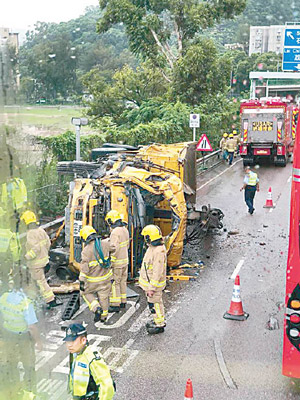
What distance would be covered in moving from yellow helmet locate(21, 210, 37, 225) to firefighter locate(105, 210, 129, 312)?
215 inches

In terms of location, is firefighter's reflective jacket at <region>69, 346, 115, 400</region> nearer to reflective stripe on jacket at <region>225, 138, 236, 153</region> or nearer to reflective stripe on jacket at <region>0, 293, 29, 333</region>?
reflective stripe on jacket at <region>0, 293, 29, 333</region>

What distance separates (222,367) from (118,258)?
2572 millimetres

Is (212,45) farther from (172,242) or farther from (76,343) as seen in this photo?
(76,343)

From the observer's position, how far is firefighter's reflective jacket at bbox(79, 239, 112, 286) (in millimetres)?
7848

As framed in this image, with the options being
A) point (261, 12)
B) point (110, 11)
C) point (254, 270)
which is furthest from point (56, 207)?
point (261, 12)

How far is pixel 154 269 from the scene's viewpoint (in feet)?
25.5

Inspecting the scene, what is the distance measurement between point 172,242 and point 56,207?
4.07 meters

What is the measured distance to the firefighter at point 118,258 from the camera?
8664 millimetres

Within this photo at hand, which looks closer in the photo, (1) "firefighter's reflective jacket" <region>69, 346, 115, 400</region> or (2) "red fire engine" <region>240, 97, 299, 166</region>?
(1) "firefighter's reflective jacket" <region>69, 346, 115, 400</region>

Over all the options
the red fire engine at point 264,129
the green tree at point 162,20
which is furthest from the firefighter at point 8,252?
the green tree at point 162,20

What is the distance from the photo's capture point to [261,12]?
170ft

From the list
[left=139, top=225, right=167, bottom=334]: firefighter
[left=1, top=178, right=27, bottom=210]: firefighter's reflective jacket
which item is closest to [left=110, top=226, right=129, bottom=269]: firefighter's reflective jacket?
[left=139, top=225, right=167, bottom=334]: firefighter

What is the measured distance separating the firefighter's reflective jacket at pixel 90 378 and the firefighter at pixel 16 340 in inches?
29.5

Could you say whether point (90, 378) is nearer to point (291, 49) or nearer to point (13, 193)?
point (13, 193)
